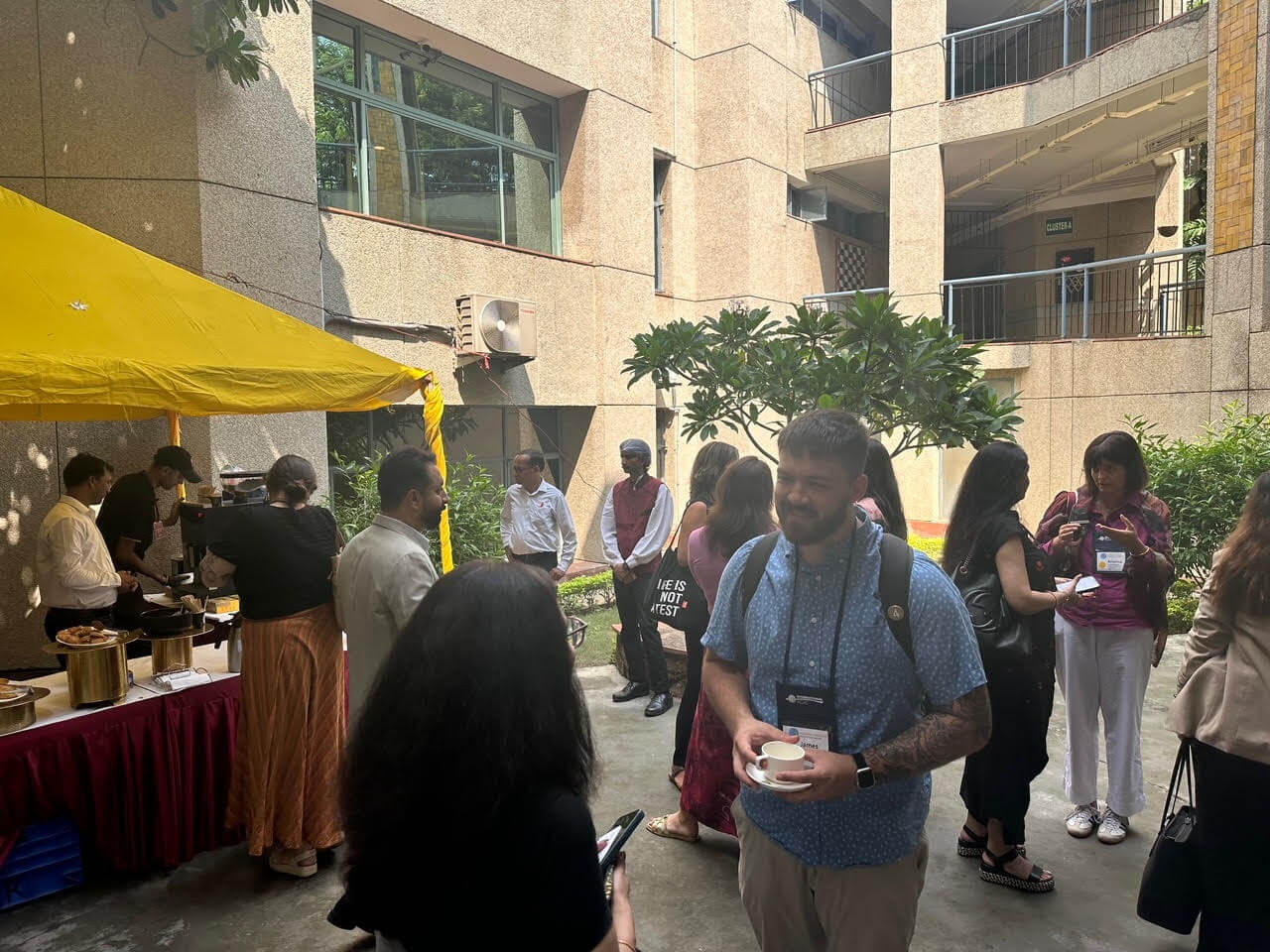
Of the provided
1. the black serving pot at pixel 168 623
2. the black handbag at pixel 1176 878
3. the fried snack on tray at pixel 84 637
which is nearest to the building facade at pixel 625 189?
the black serving pot at pixel 168 623

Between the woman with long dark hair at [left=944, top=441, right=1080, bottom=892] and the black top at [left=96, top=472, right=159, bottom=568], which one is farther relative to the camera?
the black top at [left=96, top=472, right=159, bottom=568]

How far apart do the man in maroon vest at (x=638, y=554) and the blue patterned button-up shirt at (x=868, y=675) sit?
3827mm

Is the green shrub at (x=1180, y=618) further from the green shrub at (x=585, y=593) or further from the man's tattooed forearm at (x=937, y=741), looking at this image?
the man's tattooed forearm at (x=937, y=741)

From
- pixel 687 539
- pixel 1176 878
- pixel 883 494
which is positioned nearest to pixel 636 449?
pixel 687 539

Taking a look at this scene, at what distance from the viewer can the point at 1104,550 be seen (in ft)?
13.0

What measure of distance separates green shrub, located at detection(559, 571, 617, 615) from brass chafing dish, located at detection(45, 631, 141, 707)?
17.6 feet

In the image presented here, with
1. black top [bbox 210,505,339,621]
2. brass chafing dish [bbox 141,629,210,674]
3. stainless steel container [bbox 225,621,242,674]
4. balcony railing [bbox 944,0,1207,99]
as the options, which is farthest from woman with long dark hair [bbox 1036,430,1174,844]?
balcony railing [bbox 944,0,1207,99]

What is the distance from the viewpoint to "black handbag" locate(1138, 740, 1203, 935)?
2.86 metres

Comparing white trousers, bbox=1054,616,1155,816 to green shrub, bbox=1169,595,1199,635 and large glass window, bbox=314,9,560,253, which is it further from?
large glass window, bbox=314,9,560,253

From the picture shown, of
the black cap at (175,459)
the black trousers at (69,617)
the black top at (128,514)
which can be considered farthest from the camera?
the black top at (128,514)

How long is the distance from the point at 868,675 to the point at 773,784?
15.5 inches

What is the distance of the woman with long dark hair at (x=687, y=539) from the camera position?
4.46 metres

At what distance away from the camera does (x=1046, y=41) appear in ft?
55.8

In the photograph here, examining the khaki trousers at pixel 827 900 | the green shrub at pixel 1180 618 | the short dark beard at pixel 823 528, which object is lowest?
the green shrub at pixel 1180 618
